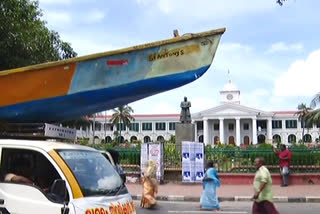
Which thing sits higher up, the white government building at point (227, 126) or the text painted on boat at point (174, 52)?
the white government building at point (227, 126)

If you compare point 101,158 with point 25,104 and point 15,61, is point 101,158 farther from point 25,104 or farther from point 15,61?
point 15,61

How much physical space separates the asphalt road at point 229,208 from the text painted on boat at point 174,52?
5814 millimetres

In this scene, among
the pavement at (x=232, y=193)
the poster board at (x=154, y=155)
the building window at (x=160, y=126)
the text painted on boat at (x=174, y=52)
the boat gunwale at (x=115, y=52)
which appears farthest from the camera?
the building window at (x=160, y=126)

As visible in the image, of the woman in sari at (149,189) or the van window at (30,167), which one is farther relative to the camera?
the woman in sari at (149,189)

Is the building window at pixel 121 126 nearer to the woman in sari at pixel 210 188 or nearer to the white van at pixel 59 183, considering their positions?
the woman in sari at pixel 210 188

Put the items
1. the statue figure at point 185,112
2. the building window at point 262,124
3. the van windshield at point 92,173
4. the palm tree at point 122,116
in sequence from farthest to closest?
the building window at point 262,124
the palm tree at point 122,116
the statue figure at point 185,112
the van windshield at point 92,173

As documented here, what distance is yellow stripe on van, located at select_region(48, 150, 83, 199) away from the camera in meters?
5.07

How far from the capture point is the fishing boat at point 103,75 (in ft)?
23.8

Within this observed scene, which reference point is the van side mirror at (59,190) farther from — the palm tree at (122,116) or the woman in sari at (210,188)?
the palm tree at (122,116)

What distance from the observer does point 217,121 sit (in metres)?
96.1

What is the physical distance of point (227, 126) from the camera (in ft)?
315

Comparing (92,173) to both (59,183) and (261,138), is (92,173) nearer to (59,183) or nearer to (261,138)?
(59,183)

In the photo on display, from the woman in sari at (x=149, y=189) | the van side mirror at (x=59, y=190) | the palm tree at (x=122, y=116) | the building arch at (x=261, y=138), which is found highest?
the palm tree at (x=122, y=116)

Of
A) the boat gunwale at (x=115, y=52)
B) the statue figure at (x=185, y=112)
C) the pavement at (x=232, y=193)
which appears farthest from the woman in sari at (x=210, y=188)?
the statue figure at (x=185, y=112)
